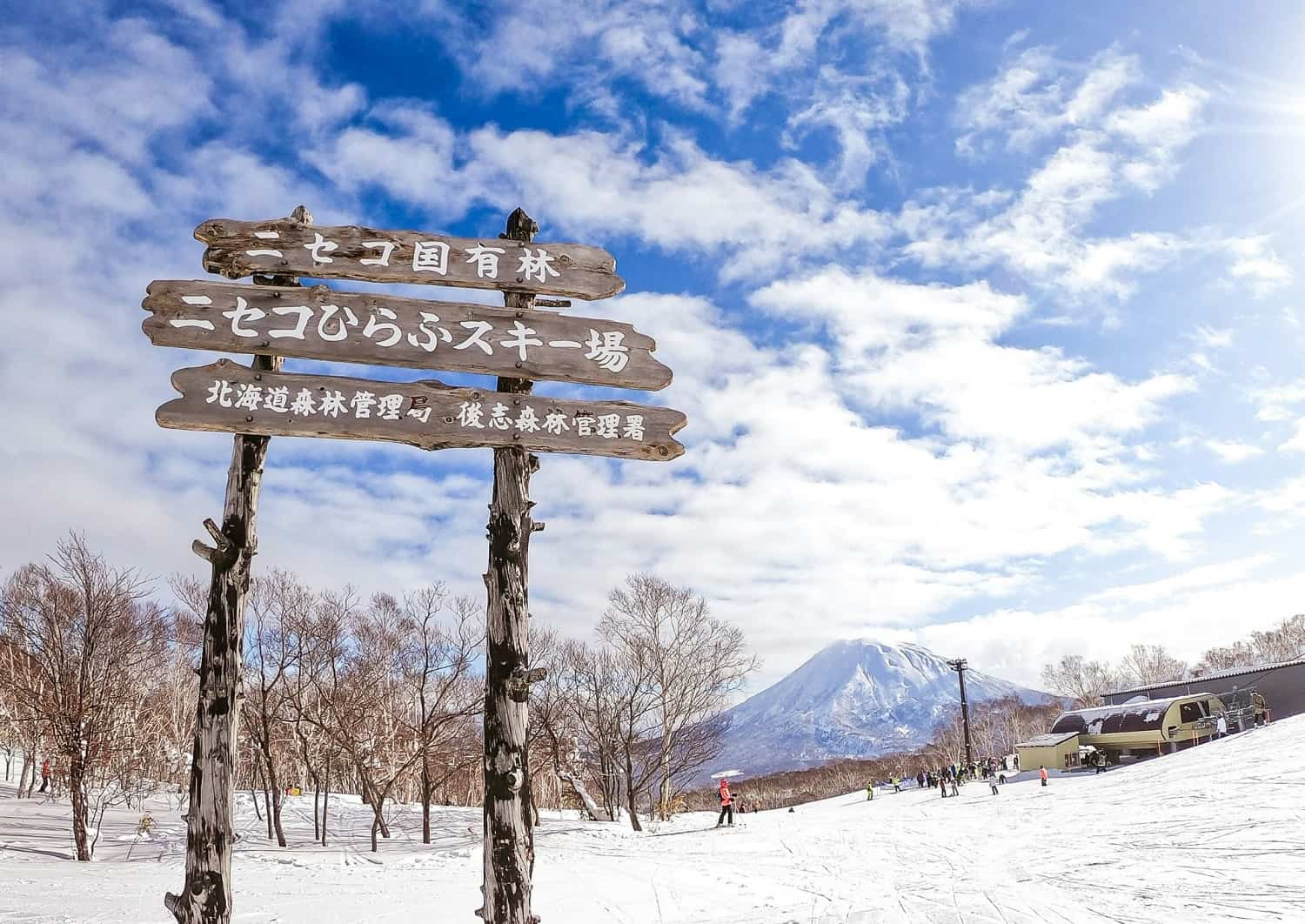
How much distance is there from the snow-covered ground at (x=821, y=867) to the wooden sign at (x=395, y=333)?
686cm

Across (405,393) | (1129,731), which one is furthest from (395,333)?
(1129,731)

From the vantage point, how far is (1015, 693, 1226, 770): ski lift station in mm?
37344

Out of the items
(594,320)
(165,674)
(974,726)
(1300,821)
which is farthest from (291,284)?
(974,726)

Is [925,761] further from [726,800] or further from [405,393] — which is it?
[405,393]

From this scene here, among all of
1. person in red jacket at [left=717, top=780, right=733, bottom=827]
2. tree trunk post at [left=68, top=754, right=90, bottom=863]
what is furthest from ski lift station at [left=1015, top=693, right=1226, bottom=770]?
tree trunk post at [left=68, top=754, right=90, bottom=863]

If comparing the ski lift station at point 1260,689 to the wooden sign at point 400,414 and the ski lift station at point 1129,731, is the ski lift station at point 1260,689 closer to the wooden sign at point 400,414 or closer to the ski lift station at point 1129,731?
the ski lift station at point 1129,731

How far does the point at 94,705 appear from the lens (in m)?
18.9

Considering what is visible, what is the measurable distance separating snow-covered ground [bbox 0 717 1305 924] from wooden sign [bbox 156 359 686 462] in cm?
635

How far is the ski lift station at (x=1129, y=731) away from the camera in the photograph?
123 ft

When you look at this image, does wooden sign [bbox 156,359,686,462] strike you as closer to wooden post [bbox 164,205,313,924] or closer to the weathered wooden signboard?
the weathered wooden signboard

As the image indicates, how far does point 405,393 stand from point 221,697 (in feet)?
8.92

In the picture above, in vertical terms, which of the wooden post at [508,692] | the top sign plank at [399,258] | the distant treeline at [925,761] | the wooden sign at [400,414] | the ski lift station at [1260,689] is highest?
the top sign plank at [399,258]

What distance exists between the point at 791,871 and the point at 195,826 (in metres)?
10.3

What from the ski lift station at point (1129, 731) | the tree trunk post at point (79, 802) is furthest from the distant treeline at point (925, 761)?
the tree trunk post at point (79, 802)
